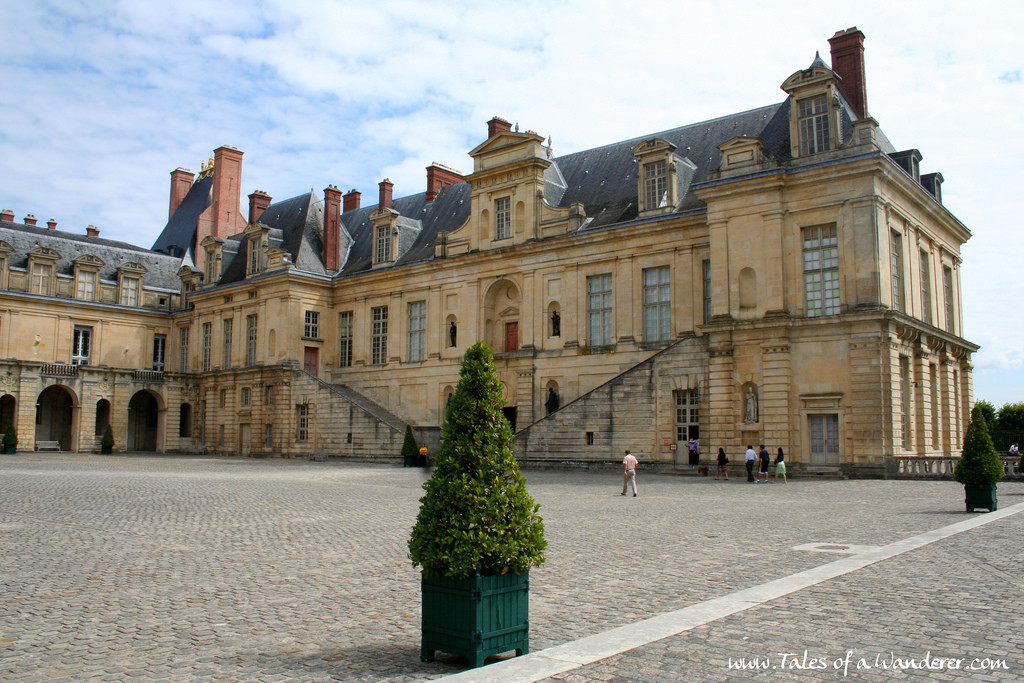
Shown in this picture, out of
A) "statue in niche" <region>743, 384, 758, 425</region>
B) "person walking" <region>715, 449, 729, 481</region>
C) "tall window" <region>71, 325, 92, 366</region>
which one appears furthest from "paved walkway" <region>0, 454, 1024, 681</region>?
"tall window" <region>71, 325, 92, 366</region>

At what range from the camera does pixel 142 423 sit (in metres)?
51.9

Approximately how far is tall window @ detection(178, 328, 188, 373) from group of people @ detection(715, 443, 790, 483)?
37812mm

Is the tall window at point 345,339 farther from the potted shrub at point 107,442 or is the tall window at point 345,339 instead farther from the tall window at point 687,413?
the tall window at point 687,413

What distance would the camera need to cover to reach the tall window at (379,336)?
142 feet

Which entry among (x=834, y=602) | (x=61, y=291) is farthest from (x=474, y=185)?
(x=834, y=602)

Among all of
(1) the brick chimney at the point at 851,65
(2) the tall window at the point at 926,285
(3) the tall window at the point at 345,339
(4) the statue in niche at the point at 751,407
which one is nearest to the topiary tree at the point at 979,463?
(4) the statue in niche at the point at 751,407

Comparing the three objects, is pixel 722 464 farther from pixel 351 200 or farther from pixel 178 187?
pixel 178 187

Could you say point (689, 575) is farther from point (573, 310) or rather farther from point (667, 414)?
point (573, 310)

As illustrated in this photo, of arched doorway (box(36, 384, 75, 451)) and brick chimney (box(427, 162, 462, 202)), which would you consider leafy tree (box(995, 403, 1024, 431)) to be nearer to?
brick chimney (box(427, 162, 462, 202))

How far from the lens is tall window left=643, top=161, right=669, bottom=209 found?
33.1 m

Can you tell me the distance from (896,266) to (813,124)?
5.46 meters

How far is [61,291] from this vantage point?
1912 inches

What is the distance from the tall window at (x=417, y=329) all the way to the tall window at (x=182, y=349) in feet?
61.4

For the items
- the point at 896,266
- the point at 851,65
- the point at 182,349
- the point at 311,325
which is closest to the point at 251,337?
the point at 311,325
